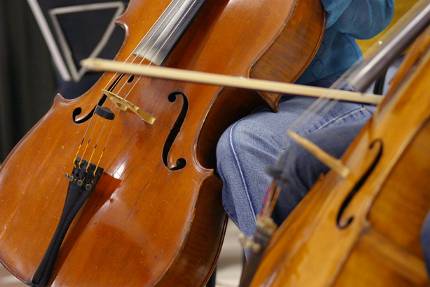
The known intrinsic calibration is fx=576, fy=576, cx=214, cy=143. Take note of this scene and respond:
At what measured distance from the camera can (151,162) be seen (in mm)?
958

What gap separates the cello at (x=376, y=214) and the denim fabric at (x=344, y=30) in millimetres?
365

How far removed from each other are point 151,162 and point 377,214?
47 centimetres

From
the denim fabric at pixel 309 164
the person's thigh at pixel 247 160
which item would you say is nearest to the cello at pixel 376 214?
the denim fabric at pixel 309 164

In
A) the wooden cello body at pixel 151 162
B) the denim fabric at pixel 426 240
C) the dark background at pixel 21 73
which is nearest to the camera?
the denim fabric at pixel 426 240

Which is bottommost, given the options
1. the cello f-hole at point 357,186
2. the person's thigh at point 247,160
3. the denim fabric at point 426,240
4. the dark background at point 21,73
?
the dark background at point 21,73

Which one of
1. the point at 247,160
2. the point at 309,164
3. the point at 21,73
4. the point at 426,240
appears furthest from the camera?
the point at 21,73

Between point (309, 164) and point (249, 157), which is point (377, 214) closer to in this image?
point (309, 164)

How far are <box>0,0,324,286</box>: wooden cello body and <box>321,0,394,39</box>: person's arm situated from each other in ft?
0.08

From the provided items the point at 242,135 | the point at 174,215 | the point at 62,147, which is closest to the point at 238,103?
the point at 242,135

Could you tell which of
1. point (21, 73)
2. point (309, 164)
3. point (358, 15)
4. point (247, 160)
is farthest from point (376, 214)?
point (21, 73)

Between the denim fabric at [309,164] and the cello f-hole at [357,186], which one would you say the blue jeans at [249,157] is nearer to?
the denim fabric at [309,164]

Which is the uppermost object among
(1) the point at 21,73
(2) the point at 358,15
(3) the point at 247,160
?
(2) the point at 358,15

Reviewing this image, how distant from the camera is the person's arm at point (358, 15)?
97 cm

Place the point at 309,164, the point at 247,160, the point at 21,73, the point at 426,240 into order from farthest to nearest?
the point at 21,73 → the point at 247,160 → the point at 309,164 → the point at 426,240
